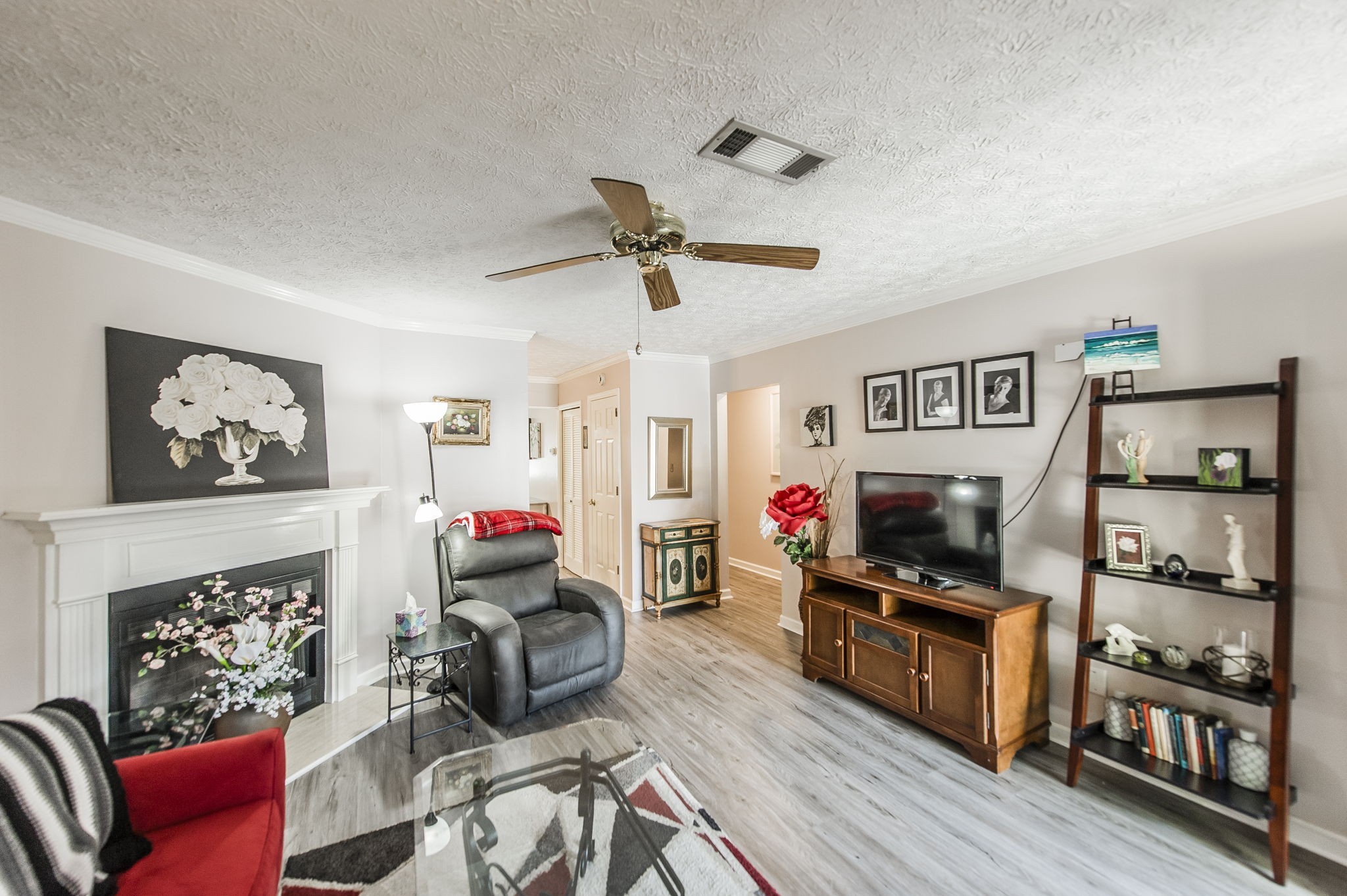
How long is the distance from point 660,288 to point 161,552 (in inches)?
99.2

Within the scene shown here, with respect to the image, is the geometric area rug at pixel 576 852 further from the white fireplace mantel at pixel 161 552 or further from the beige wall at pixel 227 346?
the beige wall at pixel 227 346

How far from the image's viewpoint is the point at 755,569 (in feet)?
20.2

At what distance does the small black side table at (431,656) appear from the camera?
8.39 ft

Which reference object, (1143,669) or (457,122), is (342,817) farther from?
(1143,669)

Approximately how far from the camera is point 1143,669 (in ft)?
6.93

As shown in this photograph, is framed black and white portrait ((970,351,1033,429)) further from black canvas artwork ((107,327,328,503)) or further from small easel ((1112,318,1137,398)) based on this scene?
black canvas artwork ((107,327,328,503))

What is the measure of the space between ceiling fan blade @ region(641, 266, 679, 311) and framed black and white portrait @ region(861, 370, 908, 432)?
6.12ft

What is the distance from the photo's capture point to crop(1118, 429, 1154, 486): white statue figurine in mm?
2180

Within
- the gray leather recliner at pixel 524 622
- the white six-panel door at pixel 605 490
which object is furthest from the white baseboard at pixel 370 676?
the white six-panel door at pixel 605 490

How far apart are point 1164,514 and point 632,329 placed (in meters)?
3.22

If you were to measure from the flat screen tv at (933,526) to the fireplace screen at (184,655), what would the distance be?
10.8 feet

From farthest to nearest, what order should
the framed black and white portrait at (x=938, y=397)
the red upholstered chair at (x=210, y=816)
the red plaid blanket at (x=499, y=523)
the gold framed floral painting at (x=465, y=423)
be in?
the gold framed floral painting at (x=465, y=423)
the red plaid blanket at (x=499, y=523)
the framed black and white portrait at (x=938, y=397)
the red upholstered chair at (x=210, y=816)

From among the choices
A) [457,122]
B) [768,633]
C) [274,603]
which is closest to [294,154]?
[457,122]

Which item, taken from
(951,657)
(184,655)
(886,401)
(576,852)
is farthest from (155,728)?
(886,401)
